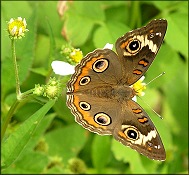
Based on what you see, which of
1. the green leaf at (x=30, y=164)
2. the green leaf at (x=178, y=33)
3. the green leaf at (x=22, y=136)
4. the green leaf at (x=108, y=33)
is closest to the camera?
the green leaf at (x=22, y=136)

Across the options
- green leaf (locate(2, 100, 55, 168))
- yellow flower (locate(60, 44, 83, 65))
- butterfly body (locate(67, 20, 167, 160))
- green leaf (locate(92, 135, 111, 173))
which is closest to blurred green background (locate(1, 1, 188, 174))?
green leaf (locate(92, 135, 111, 173))

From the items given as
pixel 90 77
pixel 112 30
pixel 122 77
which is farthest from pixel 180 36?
pixel 90 77

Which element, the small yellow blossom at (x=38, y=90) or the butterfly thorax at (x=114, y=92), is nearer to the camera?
the small yellow blossom at (x=38, y=90)

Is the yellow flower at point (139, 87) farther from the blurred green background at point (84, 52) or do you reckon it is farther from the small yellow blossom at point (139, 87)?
the blurred green background at point (84, 52)

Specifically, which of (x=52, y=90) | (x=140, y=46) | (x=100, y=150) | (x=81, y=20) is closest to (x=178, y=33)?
(x=81, y=20)

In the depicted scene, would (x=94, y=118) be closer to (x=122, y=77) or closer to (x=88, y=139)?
(x=122, y=77)

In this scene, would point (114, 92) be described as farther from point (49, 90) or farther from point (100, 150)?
point (100, 150)

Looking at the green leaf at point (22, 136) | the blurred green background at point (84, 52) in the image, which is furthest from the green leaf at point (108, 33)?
the green leaf at point (22, 136)

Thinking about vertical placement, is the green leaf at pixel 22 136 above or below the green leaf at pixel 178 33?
below
